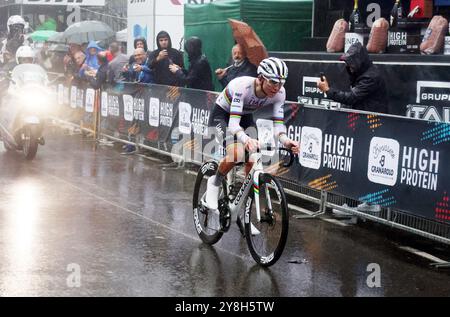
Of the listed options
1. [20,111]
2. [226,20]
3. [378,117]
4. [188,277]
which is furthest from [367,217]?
[226,20]

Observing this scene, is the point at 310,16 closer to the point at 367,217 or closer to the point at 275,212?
the point at 367,217

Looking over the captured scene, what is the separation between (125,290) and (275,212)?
5.43 feet

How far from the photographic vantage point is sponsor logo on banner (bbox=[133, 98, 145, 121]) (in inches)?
668

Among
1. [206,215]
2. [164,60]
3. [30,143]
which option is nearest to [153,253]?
[206,215]

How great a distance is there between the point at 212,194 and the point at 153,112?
7662 mm

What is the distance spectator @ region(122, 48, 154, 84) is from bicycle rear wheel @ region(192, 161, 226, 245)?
8.02m

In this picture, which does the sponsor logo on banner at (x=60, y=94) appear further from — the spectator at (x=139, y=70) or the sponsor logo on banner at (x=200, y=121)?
the sponsor logo on banner at (x=200, y=121)

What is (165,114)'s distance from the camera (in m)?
16.0

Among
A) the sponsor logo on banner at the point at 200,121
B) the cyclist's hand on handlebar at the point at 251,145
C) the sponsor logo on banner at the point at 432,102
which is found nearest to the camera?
the cyclist's hand on handlebar at the point at 251,145

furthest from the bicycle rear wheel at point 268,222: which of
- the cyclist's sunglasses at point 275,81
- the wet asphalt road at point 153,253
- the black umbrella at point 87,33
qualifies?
the black umbrella at point 87,33

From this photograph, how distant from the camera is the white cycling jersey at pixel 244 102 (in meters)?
8.52

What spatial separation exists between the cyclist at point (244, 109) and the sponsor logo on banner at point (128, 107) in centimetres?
853

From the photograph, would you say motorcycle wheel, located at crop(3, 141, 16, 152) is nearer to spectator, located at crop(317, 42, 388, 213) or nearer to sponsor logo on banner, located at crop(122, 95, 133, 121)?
sponsor logo on banner, located at crop(122, 95, 133, 121)

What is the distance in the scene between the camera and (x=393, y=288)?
7645mm
